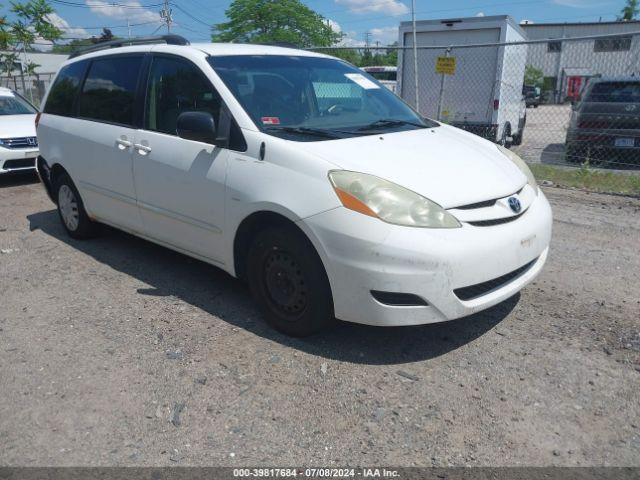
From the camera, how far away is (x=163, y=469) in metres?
2.46

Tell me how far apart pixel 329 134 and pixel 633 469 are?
2493 millimetres

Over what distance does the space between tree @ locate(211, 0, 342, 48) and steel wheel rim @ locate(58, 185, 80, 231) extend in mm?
26814

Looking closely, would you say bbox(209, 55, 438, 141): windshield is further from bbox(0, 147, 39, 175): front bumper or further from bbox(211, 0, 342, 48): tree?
bbox(211, 0, 342, 48): tree

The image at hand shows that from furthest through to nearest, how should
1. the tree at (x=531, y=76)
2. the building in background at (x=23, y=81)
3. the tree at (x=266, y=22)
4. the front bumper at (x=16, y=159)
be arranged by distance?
the tree at (x=531, y=76)
the tree at (x=266, y=22)
the building in background at (x=23, y=81)
the front bumper at (x=16, y=159)

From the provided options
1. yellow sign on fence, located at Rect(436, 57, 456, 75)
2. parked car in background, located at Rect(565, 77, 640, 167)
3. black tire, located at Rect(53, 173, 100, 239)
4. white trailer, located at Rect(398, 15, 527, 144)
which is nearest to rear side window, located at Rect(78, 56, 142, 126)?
black tire, located at Rect(53, 173, 100, 239)

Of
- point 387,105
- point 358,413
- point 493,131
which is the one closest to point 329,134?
point 387,105

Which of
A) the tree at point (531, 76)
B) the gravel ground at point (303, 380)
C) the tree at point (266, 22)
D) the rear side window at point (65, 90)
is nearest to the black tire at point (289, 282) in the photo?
the gravel ground at point (303, 380)

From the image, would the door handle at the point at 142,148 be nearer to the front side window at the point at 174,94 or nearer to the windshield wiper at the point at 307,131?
the front side window at the point at 174,94

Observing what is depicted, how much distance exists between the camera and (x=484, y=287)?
10.7 ft

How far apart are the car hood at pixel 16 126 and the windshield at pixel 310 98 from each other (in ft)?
20.5

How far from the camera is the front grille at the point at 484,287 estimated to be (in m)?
3.15

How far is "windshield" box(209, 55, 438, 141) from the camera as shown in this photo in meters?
3.72

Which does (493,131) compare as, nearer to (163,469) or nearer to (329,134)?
(329,134)

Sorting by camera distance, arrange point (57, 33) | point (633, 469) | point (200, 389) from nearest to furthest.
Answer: point (633, 469) → point (200, 389) → point (57, 33)
